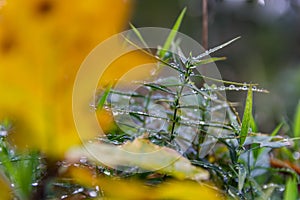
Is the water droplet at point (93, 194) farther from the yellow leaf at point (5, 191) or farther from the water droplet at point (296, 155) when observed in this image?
the water droplet at point (296, 155)

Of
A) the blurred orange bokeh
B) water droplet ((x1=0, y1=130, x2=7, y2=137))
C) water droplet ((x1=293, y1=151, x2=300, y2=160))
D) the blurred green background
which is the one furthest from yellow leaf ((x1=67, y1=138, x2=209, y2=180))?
the blurred green background

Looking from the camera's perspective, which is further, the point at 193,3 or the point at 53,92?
the point at 193,3

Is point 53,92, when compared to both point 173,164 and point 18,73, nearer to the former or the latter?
point 18,73

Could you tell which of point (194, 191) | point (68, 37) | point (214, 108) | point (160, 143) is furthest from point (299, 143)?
point (68, 37)

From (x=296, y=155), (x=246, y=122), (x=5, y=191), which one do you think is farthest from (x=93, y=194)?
(x=296, y=155)

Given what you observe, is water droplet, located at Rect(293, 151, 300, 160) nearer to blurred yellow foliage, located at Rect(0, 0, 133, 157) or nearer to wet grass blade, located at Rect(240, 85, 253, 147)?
wet grass blade, located at Rect(240, 85, 253, 147)

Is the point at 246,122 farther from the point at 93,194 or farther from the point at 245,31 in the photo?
the point at 245,31

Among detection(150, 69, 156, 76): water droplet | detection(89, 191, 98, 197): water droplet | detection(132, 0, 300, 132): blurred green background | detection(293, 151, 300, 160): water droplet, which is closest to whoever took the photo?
detection(89, 191, 98, 197): water droplet

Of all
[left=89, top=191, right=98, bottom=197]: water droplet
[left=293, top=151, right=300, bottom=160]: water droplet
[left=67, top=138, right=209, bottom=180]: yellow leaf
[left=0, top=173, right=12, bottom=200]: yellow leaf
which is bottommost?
[left=293, top=151, right=300, bottom=160]: water droplet
